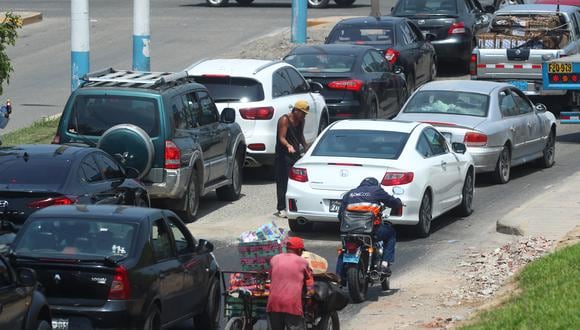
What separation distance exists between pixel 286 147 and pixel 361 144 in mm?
1585

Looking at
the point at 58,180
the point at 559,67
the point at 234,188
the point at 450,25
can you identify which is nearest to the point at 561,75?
the point at 559,67

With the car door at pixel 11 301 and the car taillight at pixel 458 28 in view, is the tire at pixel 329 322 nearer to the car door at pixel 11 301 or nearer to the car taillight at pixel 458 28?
the car door at pixel 11 301

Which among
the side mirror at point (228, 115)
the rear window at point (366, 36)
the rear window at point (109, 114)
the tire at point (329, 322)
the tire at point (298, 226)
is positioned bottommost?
the tire at point (298, 226)

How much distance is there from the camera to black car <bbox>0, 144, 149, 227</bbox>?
44.4ft

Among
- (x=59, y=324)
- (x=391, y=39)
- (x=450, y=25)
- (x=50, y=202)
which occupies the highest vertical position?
(x=450, y=25)

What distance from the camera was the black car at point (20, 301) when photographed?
9.24m

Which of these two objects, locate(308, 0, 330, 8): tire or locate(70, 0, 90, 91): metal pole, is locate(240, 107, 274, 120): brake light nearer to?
locate(70, 0, 90, 91): metal pole

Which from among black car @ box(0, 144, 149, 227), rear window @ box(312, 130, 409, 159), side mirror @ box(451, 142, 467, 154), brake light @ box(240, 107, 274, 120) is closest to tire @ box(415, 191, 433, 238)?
rear window @ box(312, 130, 409, 159)

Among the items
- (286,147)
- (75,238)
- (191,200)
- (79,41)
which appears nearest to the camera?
(75,238)

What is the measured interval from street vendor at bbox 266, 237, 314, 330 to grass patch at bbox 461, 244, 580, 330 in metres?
1.43

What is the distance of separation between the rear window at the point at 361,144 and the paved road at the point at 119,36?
8911mm

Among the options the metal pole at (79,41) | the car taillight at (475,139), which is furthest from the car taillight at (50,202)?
the metal pole at (79,41)

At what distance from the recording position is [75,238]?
35.1ft

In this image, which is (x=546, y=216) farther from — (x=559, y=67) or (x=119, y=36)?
(x=119, y=36)
